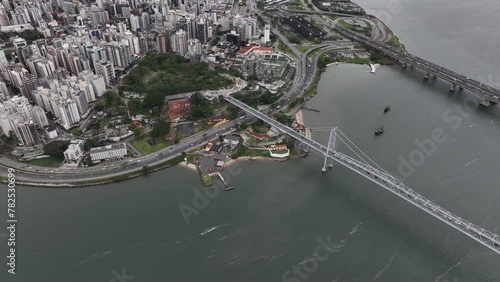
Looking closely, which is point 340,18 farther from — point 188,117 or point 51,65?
point 51,65

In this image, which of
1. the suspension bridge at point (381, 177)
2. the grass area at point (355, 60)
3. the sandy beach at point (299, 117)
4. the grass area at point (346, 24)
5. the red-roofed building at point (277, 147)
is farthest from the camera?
the grass area at point (346, 24)

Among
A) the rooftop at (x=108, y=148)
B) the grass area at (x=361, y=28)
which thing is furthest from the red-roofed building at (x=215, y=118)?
the grass area at (x=361, y=28)

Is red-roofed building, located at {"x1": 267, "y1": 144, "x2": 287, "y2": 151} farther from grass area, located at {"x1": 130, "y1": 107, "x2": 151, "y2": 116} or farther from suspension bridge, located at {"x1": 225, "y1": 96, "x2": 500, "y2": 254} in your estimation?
Result: grass area, located at {"x1": 130, "y1": 107, "x2": 151, "y2": 116}

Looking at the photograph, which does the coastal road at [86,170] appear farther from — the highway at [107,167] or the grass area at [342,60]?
the grass area at [342,60]

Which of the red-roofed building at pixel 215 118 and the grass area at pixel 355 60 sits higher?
the grass area at pixel 355 60

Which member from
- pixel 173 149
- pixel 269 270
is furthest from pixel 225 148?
pixel 269 270

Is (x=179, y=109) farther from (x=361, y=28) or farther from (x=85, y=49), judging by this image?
(x=361, y=28)

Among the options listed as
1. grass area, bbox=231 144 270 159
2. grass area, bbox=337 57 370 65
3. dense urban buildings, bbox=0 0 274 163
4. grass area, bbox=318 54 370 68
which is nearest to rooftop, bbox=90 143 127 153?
dense urban buildings, bbox=0 0 274 163

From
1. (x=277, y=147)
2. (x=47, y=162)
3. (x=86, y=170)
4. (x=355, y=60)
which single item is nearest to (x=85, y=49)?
(x=47, y=162)
